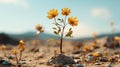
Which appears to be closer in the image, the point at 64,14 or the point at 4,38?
the point at 64,14

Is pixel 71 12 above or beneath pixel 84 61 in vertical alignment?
above

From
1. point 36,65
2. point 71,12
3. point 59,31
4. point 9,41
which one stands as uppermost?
point 9,41

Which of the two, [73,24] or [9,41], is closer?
[73,24]

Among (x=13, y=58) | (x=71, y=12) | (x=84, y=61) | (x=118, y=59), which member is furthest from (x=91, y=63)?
(x=13, y=58)

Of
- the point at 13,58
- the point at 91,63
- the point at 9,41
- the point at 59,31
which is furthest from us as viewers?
the point at 9,41

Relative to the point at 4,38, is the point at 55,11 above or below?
below

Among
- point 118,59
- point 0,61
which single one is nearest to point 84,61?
point 118,59

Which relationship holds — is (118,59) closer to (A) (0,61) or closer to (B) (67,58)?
(B) (67,58)

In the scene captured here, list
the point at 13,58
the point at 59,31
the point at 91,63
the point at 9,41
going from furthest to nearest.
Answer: the point at 9,41 → the point at 13,58 → the point at 91,63 → the point at 59,31

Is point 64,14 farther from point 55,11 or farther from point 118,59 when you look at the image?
point 118,59
